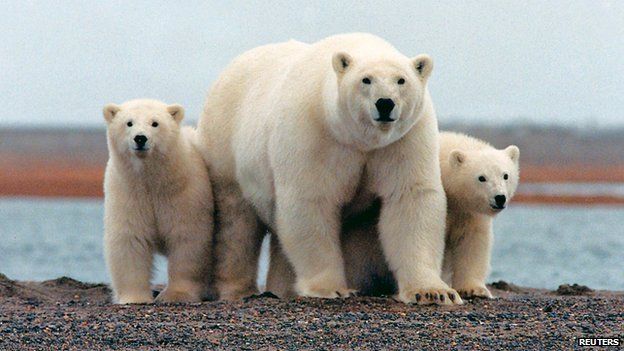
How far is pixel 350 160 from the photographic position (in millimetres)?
8953

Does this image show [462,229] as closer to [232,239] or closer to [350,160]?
[350,160]

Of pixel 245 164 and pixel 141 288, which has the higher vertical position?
pixel 245 164

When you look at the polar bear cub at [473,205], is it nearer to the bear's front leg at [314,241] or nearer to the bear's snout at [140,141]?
the bear's front leg at [314,241]

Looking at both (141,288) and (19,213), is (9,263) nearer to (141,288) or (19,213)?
(141,288)

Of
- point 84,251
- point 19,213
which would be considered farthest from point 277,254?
point 19,213

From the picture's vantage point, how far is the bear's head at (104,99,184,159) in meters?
9.84

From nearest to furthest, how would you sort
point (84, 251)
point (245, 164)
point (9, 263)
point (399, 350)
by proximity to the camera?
1. point (399, 350)
2. point (245, 164)
3. point (9, 263)
4. point (84, 251)

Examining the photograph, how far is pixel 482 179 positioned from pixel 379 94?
1.58m

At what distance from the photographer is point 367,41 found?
9.41 m

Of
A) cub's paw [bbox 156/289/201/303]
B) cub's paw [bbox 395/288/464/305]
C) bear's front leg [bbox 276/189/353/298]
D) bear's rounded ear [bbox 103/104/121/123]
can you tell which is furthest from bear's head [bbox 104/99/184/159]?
cub's paw [bbox 395/288/464/305]

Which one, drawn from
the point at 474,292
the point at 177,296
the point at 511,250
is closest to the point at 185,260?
the point at 177,296

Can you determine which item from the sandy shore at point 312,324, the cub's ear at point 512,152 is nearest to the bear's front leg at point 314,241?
the sandy shore at point 312,324

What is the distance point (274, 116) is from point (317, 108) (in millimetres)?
566

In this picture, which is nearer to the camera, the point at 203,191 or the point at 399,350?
the point at 399,350
